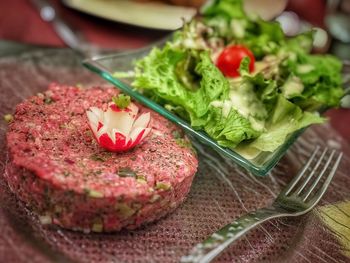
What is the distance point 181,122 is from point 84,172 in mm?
807

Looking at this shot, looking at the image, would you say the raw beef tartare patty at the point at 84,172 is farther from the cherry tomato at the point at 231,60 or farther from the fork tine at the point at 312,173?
the cherry tomato at the point at 231,60

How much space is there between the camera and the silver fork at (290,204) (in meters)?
2.17

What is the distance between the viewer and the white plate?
4.82m

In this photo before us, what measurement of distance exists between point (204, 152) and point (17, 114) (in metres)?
1.19

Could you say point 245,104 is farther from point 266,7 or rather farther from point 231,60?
point 266,7

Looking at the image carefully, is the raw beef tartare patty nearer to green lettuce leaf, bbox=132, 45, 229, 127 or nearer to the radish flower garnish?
the radish flower garnish

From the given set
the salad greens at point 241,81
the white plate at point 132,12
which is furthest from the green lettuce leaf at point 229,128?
the white plate at point 132,12

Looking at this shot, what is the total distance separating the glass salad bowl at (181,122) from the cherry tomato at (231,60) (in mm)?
594

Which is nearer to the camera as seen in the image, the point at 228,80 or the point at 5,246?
the point at 5,246

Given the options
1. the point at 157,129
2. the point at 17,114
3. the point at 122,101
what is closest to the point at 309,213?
the point at 157,129

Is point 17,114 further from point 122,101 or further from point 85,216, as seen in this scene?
point 85,216

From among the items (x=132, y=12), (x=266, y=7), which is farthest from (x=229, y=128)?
(x=266, y=7)

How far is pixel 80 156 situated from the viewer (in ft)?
7.98

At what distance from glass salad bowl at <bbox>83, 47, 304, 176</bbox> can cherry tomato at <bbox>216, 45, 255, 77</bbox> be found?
0.59 metres
